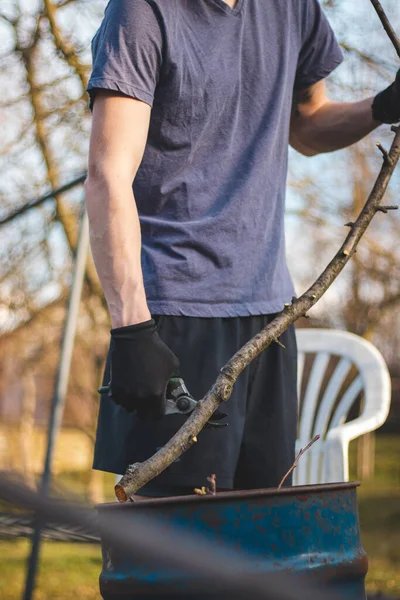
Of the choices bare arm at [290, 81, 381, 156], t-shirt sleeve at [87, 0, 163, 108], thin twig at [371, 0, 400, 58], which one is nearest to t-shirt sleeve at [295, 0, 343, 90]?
bare arm at [290, 81, 381, 156]

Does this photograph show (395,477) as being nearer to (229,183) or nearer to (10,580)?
(10,580)

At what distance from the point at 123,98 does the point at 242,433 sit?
0.60m

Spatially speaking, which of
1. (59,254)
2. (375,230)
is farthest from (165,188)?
(375,230)

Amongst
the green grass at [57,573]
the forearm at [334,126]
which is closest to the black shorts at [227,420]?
the forearm at [334,126]

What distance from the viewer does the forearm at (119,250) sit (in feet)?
3.47

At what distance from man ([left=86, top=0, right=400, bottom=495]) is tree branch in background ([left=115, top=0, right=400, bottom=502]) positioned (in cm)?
10

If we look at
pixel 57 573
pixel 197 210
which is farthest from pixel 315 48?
pixel 57 573

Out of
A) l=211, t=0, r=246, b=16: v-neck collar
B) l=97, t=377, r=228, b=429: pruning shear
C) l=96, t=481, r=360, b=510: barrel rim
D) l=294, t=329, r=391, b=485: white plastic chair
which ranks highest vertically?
l=211, t=0, r=246, b=16: v-neck collar

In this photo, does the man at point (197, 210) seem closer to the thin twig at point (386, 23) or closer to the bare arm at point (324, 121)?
the bare arm at point (324, 121)

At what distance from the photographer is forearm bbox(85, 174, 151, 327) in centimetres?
106

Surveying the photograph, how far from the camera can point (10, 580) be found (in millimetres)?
3791

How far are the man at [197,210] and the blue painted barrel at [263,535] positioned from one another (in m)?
0.24

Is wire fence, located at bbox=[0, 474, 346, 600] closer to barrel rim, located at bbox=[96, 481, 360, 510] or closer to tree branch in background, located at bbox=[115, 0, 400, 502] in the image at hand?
barrel rim, located at bbox=[96, 481, 360, 510]

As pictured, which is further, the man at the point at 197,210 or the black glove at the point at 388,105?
the black glove at the point at 388,105
